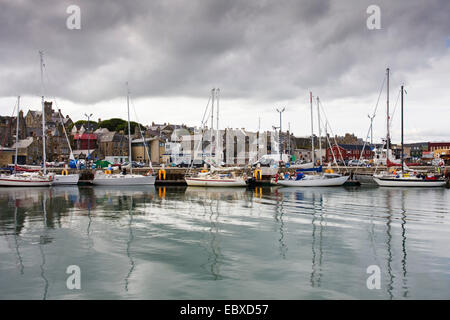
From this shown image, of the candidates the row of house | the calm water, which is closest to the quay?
the row of house

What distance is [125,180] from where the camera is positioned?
5328cm

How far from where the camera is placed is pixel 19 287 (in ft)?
35.1

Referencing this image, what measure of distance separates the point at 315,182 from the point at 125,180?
→ 2656cm

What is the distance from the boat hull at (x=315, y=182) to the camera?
49250mm

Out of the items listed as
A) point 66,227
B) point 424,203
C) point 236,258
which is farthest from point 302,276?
point 424,203

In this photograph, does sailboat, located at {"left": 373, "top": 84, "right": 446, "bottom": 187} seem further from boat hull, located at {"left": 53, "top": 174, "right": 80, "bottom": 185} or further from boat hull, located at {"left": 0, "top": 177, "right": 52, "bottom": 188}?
boat hull, located at {"left": 0, "top": 177, "right": 52, "bottom": 188}

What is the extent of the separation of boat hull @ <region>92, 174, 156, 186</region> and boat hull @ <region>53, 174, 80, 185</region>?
12.1 feet

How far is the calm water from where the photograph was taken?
10492 mm

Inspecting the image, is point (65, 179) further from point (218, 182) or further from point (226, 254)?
point (226, 254)

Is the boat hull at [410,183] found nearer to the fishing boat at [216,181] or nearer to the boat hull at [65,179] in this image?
the fishing boat at [216,181]

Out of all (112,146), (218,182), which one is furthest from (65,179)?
(112,146)

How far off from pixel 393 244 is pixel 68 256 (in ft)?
43.0
